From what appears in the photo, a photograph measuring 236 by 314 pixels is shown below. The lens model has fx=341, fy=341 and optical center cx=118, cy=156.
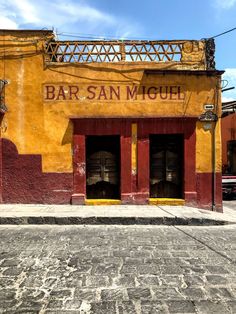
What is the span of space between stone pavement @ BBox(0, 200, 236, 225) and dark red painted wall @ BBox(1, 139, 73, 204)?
2.06 ft

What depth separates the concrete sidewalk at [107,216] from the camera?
332 inches

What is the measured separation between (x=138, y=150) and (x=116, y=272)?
19.5ft

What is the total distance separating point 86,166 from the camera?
35.0 feet

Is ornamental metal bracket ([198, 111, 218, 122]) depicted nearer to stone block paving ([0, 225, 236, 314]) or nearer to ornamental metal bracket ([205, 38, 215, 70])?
ornamental metal bracket ([205, 38, 215, 70])

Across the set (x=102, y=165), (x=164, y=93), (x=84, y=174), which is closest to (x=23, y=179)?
(x=84, y=174)

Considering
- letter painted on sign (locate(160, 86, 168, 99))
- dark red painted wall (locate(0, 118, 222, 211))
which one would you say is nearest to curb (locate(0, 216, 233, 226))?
dark red painted wall (locate(0, 118, 222, 211))

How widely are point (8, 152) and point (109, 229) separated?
432 cm

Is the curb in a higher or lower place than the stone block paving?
higher

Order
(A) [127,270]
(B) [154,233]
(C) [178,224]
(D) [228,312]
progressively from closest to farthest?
(D) [228,312] < (A) [127,270] < (B) [154,233] < (C) [178,224]

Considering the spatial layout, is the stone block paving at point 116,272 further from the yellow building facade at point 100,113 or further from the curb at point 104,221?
the yellow building facade at point 100,113

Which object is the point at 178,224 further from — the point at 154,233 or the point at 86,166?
the point at 86,166

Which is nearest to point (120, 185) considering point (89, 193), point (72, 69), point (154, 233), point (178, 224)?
point (89, 193)

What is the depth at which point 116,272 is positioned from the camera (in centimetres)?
484

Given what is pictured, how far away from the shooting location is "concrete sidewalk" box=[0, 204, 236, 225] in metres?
8.43
